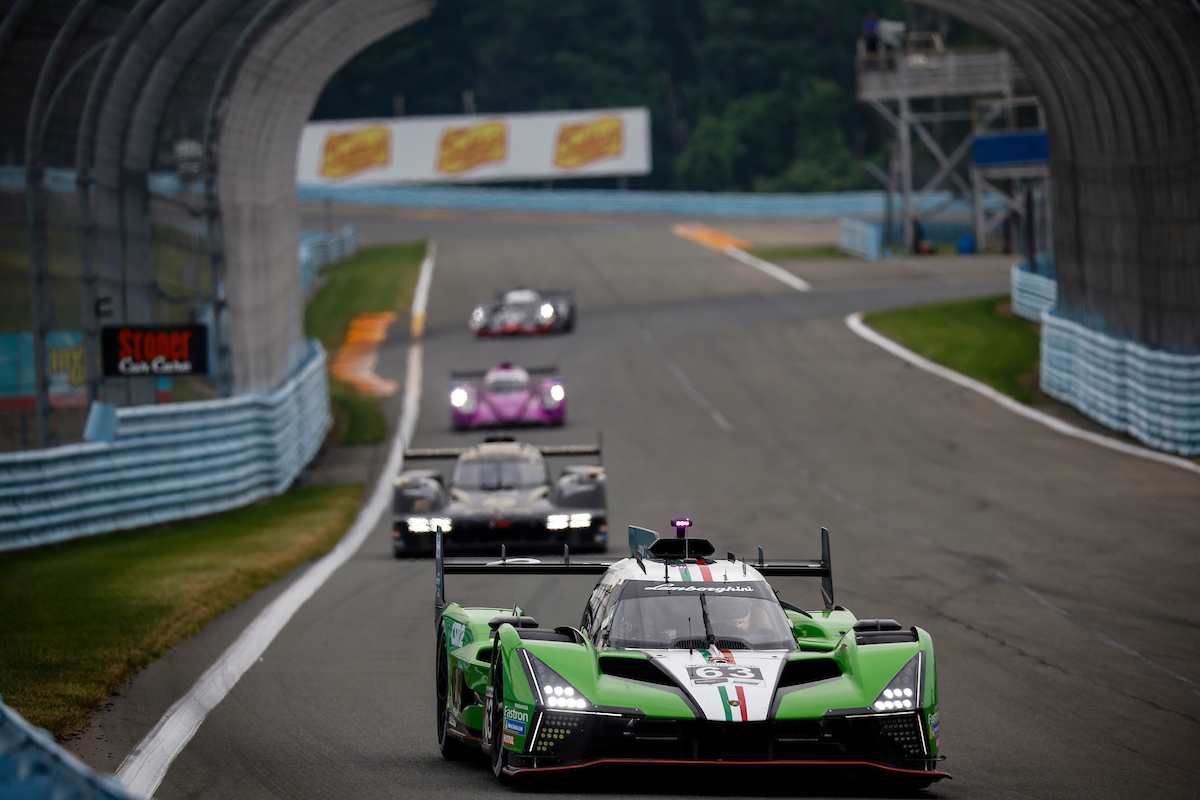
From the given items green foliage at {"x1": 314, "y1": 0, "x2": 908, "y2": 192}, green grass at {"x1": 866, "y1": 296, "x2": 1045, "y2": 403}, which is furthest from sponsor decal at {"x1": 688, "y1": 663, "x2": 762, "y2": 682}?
green foliage at {"x1": 314, "y1": 0, "x2": 908, "y2": 192}

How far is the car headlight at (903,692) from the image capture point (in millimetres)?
8469

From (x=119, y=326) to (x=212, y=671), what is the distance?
10.3 metres

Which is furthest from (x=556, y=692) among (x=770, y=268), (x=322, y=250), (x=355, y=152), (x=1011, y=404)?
(x=355, y=152)

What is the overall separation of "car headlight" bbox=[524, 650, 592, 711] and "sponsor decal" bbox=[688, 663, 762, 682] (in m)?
0.65

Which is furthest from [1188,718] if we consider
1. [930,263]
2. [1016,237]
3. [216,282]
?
[1016,237]

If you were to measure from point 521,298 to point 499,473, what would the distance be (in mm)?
25049

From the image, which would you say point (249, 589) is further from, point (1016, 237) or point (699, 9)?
point (699, 9)

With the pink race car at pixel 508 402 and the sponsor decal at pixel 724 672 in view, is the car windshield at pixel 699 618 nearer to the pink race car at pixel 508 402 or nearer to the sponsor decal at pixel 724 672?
the sponsor decal at pixel 724 672

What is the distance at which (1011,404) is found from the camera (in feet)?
108

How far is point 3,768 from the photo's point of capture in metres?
4.94

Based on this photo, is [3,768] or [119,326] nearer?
[3,768]

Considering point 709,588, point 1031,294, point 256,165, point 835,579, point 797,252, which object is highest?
point 256,165

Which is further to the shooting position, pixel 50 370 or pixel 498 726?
pixel 50 370

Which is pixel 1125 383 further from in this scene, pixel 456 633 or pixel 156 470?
pixel 456 633
